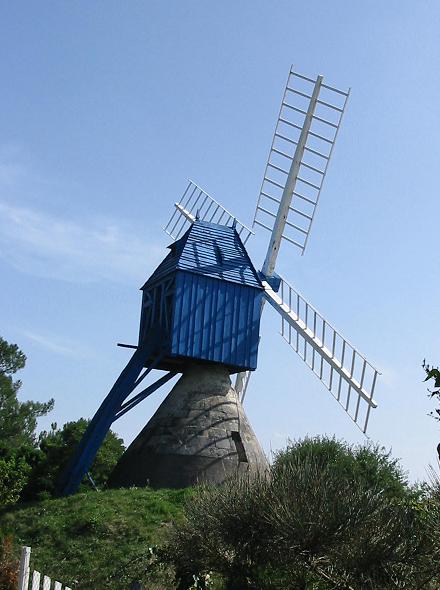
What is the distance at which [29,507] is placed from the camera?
892 inches

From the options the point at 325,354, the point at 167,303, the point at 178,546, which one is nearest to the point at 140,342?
the point at 167,303

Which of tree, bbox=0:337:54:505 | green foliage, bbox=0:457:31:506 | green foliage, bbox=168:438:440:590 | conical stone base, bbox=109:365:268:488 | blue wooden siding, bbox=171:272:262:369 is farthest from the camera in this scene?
tree, bbox=0:337:54:505

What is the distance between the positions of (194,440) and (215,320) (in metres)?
3.59

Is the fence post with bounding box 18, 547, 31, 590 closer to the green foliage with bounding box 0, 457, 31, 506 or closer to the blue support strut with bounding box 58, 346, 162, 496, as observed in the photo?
the blue support strut with bounding box 58, 346, 162, 496

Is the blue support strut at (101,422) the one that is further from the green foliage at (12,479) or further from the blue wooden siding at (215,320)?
the green foliage at (12,479)

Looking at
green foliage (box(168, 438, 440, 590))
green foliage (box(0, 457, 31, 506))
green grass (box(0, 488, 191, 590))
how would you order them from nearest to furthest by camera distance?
green foliage (box(168, 438, 440, 590)) → green grass (box(0, 488, 191, 590)) → green foliage (box(0, 457, 31, 506))

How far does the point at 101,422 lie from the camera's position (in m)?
25.4

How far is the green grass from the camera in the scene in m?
18.0

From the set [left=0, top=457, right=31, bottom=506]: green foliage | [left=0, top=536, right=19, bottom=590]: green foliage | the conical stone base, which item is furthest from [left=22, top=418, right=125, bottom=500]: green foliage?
[left=0, top=536, right=19, bottom=590]: green foliage

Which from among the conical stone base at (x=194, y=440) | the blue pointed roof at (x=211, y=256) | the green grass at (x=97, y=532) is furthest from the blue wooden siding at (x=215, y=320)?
the green grass at (x=97, y=532)

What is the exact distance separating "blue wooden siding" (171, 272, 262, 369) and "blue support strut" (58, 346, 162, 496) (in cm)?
116

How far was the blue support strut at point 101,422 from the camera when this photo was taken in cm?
2475

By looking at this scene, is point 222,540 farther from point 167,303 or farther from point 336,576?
point 167,303

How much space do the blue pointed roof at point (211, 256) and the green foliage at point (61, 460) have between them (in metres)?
5.47
